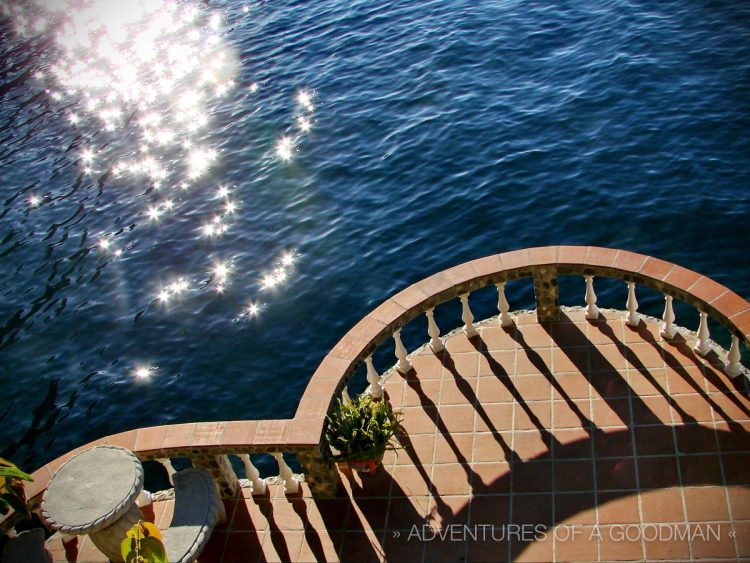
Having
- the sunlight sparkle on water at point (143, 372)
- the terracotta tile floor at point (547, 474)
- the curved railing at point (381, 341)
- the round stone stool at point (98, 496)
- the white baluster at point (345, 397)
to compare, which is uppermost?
the round stone stool at point (98, 496)

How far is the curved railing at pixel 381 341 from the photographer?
10766 millimetres

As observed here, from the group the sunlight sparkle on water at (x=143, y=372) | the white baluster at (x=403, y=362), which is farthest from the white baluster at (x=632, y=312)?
the sunlight sparkle on water at (x=143, y=372)

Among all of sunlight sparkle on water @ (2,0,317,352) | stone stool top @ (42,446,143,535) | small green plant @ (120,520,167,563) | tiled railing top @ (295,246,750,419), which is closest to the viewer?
small green plant @ (120,520,167,563)

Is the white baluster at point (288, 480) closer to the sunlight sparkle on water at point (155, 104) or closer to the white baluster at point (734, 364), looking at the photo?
the white baluster at point (734, 364)

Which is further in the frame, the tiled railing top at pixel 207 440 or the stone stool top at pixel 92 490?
the tiled railing top at pixel 207 440

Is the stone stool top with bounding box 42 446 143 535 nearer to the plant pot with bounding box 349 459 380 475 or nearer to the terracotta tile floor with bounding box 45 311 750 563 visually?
the terracotta tile floor with bounding box 45 311 750 563

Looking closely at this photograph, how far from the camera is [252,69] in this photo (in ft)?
98.1

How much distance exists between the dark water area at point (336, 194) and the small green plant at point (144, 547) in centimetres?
843

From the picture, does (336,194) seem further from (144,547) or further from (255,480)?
(144,547)

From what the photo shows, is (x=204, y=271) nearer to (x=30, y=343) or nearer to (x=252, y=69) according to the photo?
(x=30, y=343)

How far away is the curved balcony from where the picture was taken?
33.2 feet

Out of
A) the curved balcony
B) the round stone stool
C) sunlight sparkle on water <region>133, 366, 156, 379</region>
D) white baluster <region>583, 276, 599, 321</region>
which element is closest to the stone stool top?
the round stone stool

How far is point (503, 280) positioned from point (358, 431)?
3.48m

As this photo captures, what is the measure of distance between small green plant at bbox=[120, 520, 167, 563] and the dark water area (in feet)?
27.7
